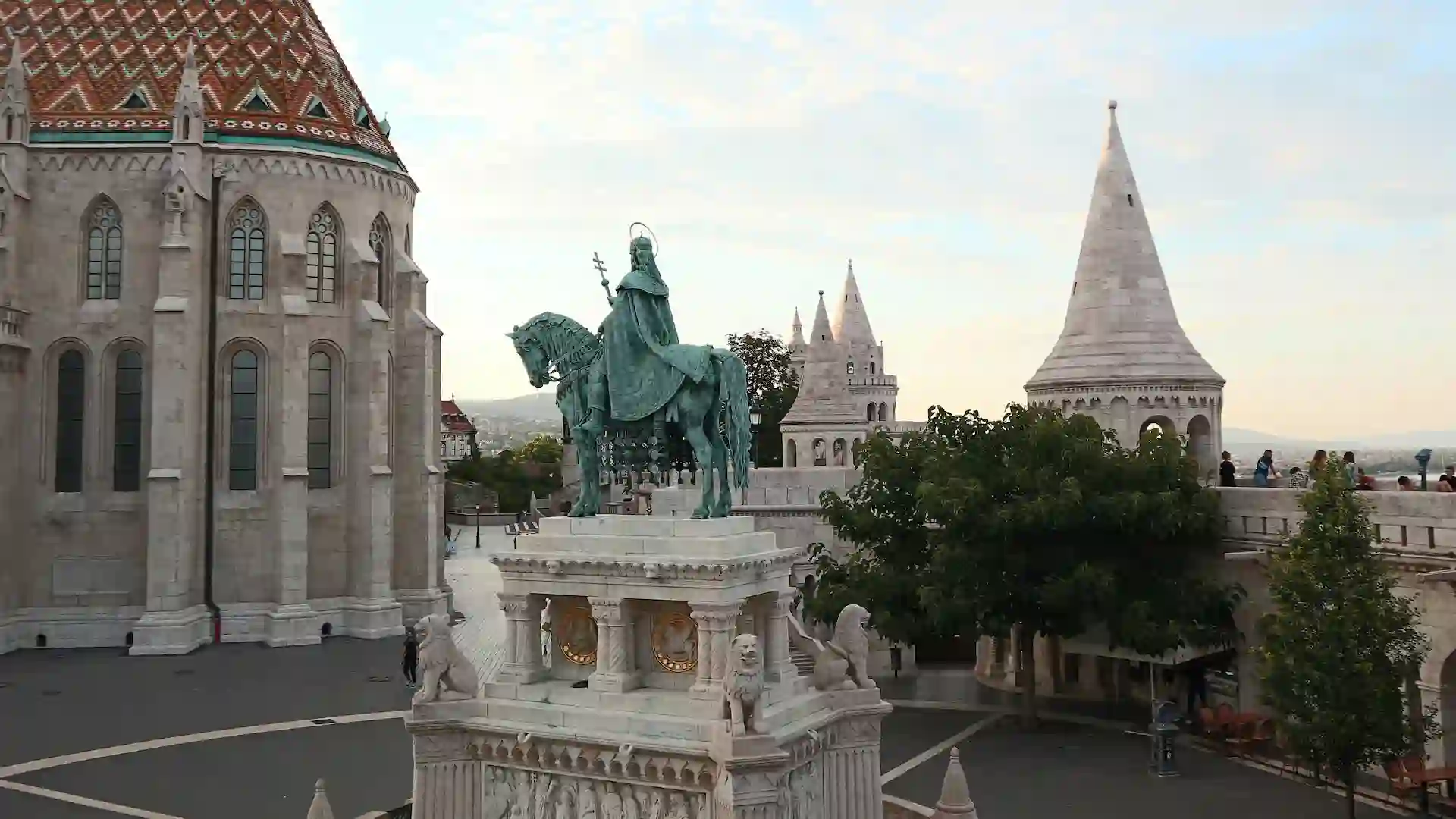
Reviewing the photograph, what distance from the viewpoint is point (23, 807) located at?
51.6ft

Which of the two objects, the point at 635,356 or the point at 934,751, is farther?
the point at 934,751

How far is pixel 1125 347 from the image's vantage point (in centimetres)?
2602

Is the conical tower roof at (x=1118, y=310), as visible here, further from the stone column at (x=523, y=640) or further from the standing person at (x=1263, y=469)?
the stone column at (x=523, y=640)

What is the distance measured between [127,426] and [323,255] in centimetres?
654

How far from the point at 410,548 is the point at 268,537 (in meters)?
3.87

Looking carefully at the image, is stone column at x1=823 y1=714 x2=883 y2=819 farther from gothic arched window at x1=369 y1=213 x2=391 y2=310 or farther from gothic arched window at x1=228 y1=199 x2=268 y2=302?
A: gothic arched window at x1=369 y1=213 x2=391 y2=310

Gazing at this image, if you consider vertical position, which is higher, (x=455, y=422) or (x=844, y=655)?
(x=455, y=422)

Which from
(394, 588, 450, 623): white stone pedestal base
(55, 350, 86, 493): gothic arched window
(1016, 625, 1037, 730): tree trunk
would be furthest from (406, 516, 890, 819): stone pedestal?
(55, 350, 86, 493): gothic arched window

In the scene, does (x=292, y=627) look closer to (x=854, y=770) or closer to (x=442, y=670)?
(x=442, y=670)

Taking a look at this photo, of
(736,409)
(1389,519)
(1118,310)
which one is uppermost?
(1118,310)

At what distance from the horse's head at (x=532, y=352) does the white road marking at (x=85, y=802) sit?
8.30 meters

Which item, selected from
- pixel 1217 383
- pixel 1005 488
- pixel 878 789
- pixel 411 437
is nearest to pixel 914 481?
pixel 1005 488

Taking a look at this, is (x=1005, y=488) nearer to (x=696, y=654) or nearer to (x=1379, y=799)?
(x=1379, y=799)

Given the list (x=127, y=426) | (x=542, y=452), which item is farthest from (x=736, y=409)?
(x=542, y=452)
